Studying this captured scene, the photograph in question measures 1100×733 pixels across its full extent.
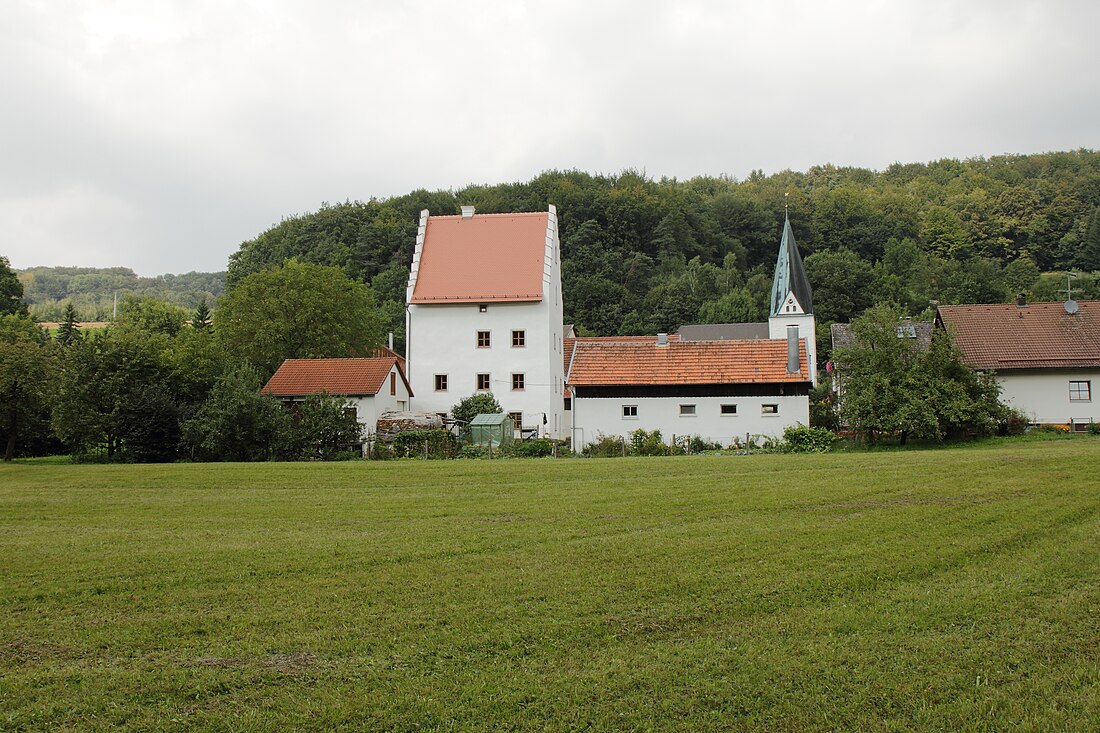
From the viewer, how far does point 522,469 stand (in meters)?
22.5

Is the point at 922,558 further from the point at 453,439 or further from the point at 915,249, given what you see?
the point at 915,249

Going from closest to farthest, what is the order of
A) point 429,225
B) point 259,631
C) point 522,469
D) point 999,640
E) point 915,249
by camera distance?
point 999,640
point 259,631
point 522,469
point 429,225
point 915,249

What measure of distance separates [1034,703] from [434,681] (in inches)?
155

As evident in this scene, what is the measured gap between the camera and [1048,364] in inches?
1442

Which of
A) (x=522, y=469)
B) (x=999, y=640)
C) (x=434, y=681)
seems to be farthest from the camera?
(x=522, y=469)

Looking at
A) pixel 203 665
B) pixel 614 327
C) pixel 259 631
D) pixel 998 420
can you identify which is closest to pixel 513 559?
pixel 259 631

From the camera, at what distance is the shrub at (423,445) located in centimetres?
3000

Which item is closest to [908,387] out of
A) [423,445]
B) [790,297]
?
[423,445]

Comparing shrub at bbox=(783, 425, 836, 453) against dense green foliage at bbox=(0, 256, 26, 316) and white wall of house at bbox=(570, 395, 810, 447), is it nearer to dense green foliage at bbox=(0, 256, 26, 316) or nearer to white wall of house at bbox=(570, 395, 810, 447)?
white wall of house at bbox=(570, 395, 810, 447)

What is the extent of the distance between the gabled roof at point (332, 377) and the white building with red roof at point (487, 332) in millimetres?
3173

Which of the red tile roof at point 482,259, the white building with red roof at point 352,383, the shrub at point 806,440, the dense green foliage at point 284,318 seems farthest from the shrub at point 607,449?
the dense green foliage at point 284,318

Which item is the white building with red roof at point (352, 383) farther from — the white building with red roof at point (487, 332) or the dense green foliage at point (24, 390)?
the dense green foliage at point (24, 390)

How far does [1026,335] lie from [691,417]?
16.4m

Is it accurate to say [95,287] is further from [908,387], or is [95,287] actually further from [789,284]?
[908,387]
